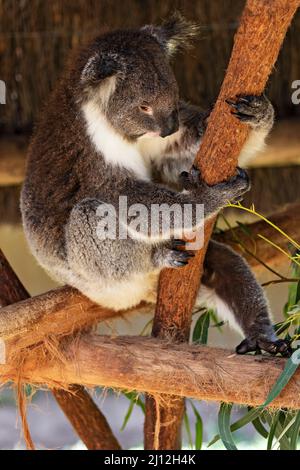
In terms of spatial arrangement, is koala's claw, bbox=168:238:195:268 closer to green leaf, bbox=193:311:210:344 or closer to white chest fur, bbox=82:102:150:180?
white chest fur, bbox=82:102:150:180

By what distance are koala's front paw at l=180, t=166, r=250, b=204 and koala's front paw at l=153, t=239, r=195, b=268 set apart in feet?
0.79

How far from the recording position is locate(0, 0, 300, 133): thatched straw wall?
4.23 m

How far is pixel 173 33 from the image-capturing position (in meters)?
2.96

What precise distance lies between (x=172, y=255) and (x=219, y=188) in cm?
33

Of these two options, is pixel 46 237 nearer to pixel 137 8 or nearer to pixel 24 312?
pixel 24 312

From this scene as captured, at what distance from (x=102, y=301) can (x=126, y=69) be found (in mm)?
842

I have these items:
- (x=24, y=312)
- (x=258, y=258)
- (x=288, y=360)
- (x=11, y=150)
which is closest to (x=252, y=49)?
Answer: (x=288, y=360)

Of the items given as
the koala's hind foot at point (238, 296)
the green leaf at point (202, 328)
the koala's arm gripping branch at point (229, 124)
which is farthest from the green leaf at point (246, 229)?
the koala's arm gripping branch at point (229, 124)

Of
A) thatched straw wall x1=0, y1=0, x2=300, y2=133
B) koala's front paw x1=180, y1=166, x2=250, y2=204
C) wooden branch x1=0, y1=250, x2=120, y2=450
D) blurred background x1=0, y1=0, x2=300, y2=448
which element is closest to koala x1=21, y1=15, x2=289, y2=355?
koala's front paw x1=180, y1=166, x2=250, y2=204

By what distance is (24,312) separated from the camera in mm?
2703

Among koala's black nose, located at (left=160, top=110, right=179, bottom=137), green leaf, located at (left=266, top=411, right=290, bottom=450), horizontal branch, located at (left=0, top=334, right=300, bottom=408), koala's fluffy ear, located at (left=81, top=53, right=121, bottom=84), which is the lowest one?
green leaf, located at (left=266, top=411, right=290, bottom=450)

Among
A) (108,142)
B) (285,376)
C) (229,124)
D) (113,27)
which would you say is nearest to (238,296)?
(285,376)

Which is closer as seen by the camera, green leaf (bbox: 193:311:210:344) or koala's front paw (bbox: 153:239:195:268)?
koala's front paw (bbox: 153:239:195:268)

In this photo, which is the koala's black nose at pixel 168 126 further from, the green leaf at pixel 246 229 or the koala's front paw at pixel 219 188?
the green leaf at pixel 246 229
